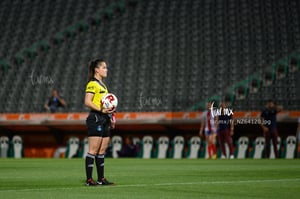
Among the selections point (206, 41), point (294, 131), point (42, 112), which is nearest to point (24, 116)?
point (42, 112)

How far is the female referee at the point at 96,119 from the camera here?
10.1 m

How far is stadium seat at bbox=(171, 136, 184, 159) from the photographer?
3017cm

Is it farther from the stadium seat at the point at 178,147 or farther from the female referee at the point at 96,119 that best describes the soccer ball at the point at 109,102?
the stadium seat at the point at 178,147

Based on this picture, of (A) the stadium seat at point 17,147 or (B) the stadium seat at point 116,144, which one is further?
(A) the stadium seat at point 17,147

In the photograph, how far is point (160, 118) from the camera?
29328mm

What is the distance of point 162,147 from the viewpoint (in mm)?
30828

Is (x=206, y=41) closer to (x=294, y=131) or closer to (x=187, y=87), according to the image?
(x=187, y=87)

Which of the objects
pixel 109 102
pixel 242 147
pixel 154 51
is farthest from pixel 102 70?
pixel 154 51

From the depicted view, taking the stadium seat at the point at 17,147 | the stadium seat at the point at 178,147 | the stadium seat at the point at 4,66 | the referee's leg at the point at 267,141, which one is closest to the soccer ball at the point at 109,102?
the referee's leg at the point at 267,141

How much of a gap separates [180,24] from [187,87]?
4.78 m

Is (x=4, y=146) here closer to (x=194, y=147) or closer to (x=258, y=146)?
(x=194, y=147)

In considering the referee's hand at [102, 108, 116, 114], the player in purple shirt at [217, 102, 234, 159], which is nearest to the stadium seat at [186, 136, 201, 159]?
the player in purple shirt at [217, 102, 234, 159]

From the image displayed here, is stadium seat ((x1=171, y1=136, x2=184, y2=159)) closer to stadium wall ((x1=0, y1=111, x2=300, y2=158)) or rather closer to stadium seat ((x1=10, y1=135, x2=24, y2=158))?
stadium wall ((x1=0, y1=111, x2=300, y2=158))

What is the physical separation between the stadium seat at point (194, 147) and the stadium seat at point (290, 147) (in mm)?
3876
